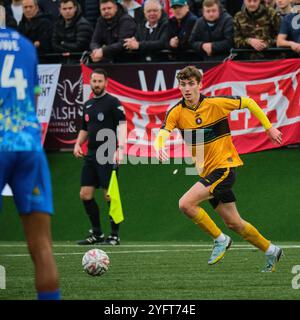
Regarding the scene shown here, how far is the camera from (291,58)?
1653cm

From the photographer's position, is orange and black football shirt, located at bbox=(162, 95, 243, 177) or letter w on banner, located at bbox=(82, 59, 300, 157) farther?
letter w on banner, located at bbox=(82, 59, 300, 157)

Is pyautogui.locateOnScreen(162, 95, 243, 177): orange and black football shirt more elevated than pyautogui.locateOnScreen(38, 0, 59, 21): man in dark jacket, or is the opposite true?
pyautogui.locateOnScreen(162, 95, 243, 177): orange and black football shirt

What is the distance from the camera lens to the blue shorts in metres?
6.79

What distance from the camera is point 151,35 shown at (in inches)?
690

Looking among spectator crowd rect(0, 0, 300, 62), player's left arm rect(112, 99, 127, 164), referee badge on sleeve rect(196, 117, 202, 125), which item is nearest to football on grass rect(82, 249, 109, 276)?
referee badge on sleeve rect(196, 117, 202, 125)

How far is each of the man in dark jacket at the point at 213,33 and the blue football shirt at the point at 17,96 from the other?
9865mm

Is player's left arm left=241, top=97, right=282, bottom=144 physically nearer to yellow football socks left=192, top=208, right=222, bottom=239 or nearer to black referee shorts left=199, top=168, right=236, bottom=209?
black referee shorts left=199, top=168, right=236, bottom=209

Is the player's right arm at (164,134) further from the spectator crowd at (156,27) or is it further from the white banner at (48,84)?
the white banner at (48,84)

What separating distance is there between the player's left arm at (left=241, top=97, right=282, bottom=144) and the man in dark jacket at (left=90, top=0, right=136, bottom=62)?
19.7ft

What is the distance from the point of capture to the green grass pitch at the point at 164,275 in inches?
367

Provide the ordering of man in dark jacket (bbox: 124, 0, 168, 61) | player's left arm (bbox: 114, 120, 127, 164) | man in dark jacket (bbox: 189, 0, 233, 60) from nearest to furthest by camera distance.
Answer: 1. player's left arm (bbox: 114, 120, 127, 164)
2. man in dark jacket (bbox: 189, 0, 233, 60)
3. man in dark jacket (bbox: 124, 0, 168, 61)

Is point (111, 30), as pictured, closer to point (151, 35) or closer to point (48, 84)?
point (151, 35)
